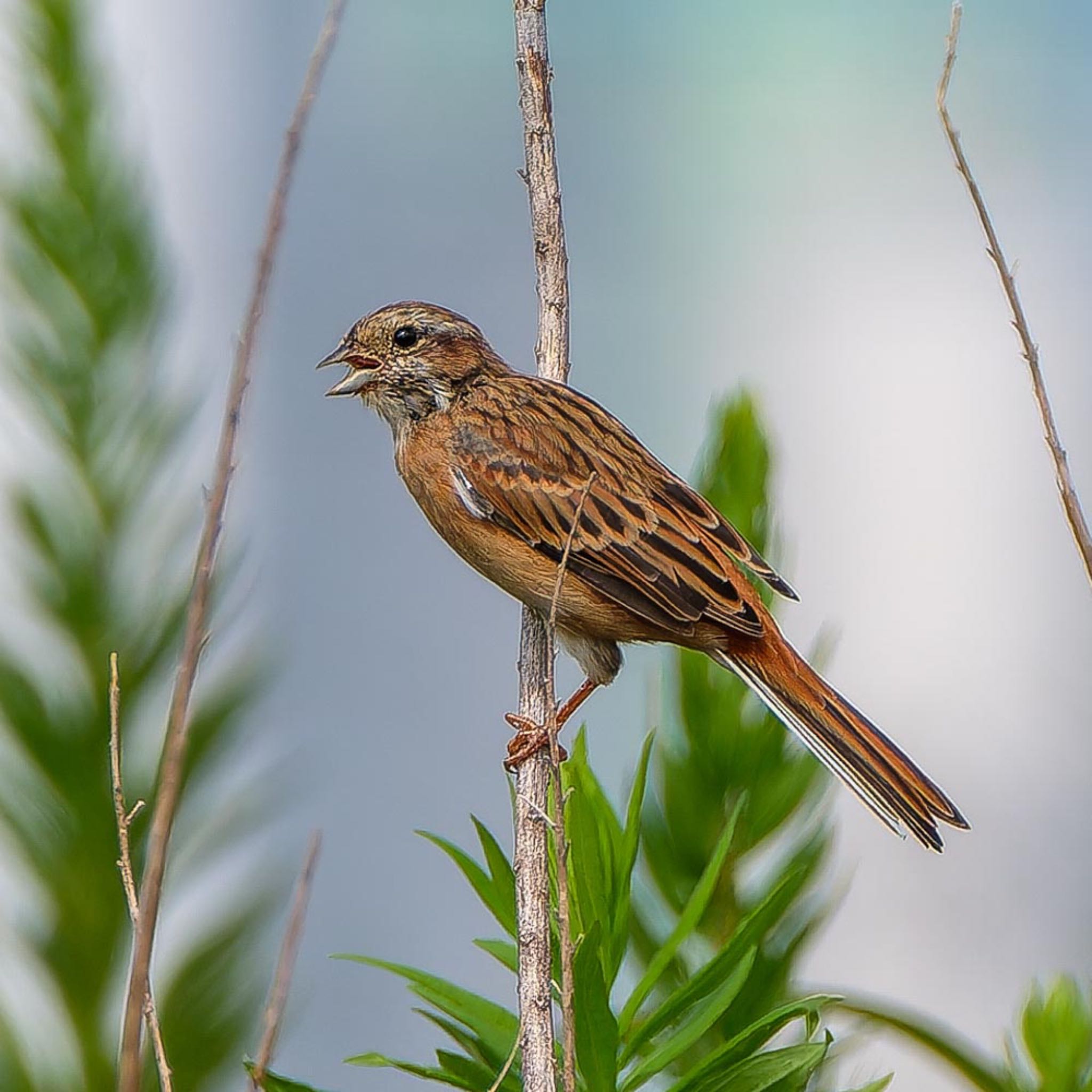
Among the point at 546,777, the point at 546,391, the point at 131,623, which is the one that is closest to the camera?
the point at 546,777

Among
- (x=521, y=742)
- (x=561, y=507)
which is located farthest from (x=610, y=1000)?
(x=561, y=507)

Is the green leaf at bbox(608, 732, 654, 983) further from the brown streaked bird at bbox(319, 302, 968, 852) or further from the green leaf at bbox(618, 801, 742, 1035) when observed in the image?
the brown streaked bird at bbox(319, 302, 968, 852)

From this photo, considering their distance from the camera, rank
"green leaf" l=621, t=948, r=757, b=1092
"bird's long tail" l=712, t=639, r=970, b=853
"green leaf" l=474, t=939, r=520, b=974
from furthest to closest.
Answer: "bird's long tail" l=712, t=639, r=970, b=853 < "green leaf" l=474, t=939, r=520, b=974 < "green leaf" l=621, t=948, r=757, b=1092

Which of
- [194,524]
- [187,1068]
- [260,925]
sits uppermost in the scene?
[194,524]

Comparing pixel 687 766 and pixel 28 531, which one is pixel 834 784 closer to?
pixel 687 766

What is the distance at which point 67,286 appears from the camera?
1491mm

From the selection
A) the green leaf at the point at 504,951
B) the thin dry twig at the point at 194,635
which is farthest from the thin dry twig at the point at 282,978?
the green leaf at the point at 504,951

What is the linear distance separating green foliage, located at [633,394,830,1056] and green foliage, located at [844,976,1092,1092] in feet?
0.51

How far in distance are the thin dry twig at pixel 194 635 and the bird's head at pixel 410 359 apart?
4.18ft

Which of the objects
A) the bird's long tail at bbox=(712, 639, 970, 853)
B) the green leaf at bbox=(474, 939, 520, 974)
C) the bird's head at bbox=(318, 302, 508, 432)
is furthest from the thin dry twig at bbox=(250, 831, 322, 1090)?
the bird's head at bbox=(318, 302, 508, 432)

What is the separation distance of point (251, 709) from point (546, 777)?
0.34 meters

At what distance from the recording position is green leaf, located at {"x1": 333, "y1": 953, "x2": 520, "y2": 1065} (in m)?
1.06

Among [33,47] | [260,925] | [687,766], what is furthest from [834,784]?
[33,47]

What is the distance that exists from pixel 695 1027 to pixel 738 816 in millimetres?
265
